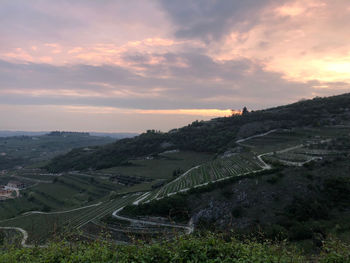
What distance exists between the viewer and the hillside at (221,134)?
101125 millimetres

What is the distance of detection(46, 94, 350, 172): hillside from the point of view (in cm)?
10112

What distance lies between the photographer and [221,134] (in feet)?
404

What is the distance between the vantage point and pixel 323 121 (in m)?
93.5

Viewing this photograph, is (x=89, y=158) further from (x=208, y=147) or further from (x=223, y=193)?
(x=223, y=193)

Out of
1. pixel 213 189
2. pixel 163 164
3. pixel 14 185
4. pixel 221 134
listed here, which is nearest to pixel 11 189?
pixel 14 185

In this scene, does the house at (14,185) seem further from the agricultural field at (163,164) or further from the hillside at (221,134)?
the agricultural field at (163,164)

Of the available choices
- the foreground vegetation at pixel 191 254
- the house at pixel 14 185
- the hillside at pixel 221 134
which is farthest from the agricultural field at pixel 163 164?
the foreground vegetation at pixel 191 254

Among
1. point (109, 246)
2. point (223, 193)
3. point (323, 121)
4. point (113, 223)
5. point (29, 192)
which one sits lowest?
point (29, 192)

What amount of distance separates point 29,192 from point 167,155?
215 feet

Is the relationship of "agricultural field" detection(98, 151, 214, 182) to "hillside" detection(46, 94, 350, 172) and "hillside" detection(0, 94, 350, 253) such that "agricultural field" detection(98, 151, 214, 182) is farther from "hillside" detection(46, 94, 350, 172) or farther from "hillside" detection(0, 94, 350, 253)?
"hillside" detection(46, 94, 350, 172)

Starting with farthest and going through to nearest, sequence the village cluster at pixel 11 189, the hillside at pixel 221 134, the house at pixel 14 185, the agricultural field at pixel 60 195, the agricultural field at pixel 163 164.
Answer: the house at pixel 14 185 < the hillside at pixel 221 134 < the village cluster at pixel 11 189 < the agricultural field at pixel 163 164 < the agricultural field at pixel 60 195

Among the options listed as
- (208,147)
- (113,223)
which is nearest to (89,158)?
(208,147)

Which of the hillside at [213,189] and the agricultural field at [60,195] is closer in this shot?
the hillside at [213,189]

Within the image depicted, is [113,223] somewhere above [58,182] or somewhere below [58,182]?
above
